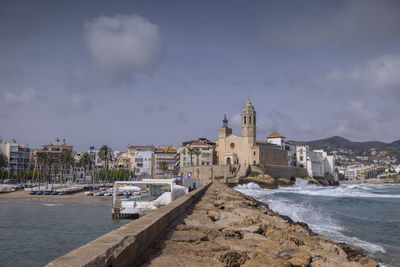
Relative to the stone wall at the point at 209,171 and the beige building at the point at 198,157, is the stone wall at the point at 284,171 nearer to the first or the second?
the stone wall at the point at 209,171

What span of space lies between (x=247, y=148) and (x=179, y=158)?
22054 mm

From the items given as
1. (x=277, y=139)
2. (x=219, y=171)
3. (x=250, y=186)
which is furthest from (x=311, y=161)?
(x=250, y=186)

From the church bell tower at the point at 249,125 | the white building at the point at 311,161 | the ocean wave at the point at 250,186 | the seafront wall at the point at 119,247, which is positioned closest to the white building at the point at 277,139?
the white building at the point at 311,161

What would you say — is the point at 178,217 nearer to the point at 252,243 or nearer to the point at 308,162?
the point at 252,243

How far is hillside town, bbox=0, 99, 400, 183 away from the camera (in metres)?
75.6

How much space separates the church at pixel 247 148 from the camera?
74.7 m

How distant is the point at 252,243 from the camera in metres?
5.87

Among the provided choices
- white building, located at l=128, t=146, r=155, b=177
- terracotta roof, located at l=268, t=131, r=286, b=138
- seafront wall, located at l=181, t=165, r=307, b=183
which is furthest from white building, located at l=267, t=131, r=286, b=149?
white building, located at l=128, t=146, r=155, b=177

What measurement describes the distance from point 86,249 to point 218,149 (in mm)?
78741

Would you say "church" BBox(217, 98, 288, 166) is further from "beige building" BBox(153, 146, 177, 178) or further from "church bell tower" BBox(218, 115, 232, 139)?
"beige building" BBox(153, 146, 177, 178)

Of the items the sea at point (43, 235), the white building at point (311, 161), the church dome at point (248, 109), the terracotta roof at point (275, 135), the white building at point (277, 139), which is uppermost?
the church dome at point (248, 109)

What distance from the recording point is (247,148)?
75.6 metres

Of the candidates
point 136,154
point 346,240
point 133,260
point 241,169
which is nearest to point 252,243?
point 133,260

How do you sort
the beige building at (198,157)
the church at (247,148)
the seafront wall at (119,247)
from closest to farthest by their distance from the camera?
the seafront wall at (119,247)
the church at (247,148)
the beige building at (198,157)
